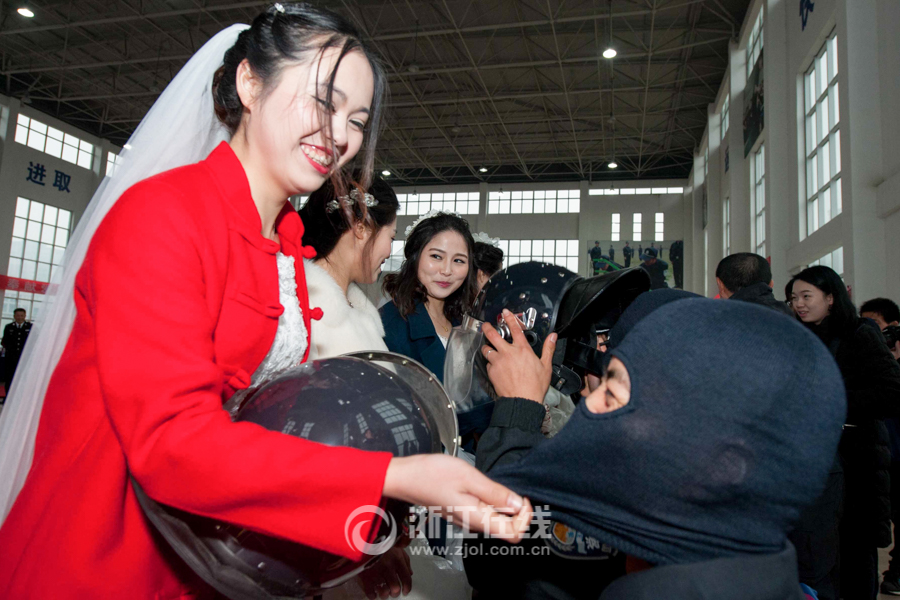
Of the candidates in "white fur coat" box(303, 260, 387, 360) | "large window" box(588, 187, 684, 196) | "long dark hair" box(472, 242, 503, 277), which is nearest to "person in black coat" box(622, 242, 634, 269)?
"large window" box(588, 187, 684, 196)

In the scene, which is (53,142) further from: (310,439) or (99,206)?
(310,439)

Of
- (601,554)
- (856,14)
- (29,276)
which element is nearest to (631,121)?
(856,14)

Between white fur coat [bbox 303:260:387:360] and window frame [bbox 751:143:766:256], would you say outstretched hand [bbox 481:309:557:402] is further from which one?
window frame [bbox 751:143:766:256]

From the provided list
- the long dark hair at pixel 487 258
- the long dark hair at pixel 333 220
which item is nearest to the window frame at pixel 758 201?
the long dark hair at pixel 487 258

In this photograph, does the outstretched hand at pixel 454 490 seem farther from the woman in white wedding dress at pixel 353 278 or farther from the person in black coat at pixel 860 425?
the person in black coat at pixel 860 425

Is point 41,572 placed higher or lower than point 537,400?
lower

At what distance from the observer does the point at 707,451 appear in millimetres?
826

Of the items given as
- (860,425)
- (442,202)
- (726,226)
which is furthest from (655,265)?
(860,425)

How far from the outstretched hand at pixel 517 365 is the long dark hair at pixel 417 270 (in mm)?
1488

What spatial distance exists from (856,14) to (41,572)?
30.8ft

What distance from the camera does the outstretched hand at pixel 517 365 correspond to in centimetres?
146

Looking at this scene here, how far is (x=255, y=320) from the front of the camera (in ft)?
3.61

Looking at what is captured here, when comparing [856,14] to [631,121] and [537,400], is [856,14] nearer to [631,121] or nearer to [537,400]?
[537,400]

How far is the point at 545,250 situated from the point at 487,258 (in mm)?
19222
